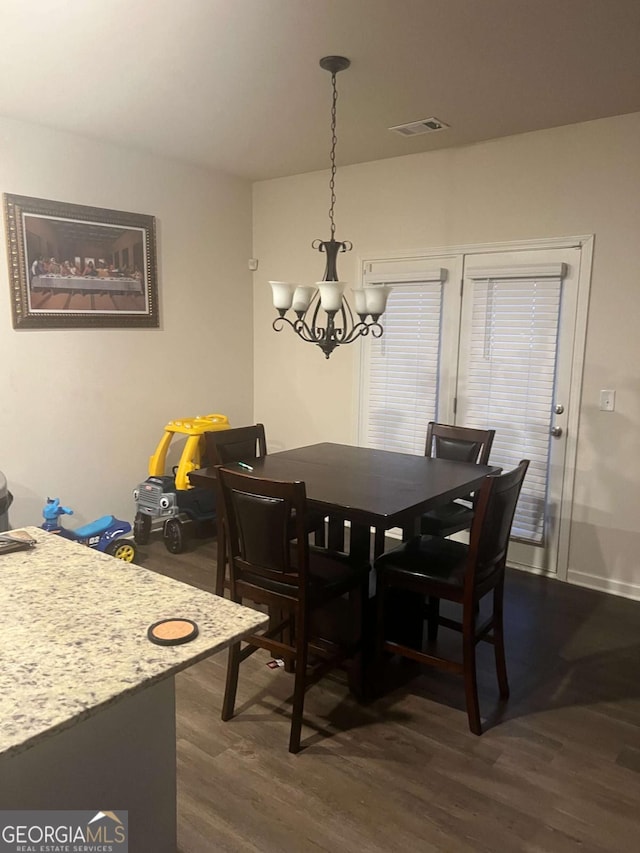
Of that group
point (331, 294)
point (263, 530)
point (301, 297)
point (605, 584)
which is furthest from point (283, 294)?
point (605, 584)

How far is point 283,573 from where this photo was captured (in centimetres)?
234

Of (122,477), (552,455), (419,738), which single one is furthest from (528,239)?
(122,477)

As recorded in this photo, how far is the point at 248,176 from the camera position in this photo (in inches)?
194

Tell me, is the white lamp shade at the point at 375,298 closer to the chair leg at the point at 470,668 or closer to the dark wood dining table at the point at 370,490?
the dark wood dining table at the point at 370,490

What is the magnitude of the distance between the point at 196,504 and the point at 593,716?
9.15 feet

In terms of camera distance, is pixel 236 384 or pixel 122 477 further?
Answer: pixel 236 384

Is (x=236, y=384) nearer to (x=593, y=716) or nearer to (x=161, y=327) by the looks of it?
(x=161, y=327)

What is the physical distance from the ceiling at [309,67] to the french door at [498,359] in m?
0.83

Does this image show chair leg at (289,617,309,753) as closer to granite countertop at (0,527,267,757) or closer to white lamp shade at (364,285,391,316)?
granite countertop at (0,527,267,757)

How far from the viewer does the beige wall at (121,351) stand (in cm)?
380

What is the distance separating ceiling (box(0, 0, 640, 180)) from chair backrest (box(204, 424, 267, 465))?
1.76 meters

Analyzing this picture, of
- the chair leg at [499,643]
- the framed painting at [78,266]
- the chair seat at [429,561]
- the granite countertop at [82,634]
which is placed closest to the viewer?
the granite countertop at [82,634]

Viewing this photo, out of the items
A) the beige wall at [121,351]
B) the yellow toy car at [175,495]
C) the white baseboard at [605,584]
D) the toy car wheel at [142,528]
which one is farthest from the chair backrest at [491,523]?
the beige wall at [121,351]

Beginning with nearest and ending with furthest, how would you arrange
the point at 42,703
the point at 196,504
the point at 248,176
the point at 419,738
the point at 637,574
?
the point at 42,703 → the point at 419,738 → the point at 637,574 → the point at 196,504 → the point at 248,176
